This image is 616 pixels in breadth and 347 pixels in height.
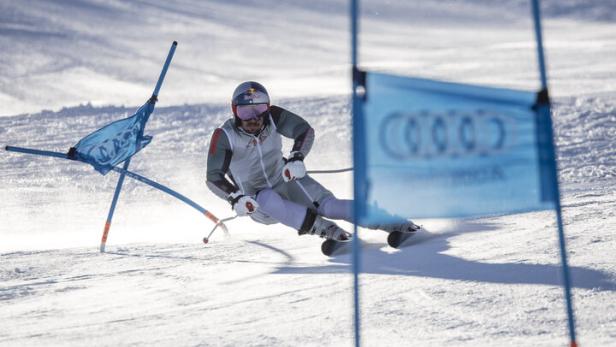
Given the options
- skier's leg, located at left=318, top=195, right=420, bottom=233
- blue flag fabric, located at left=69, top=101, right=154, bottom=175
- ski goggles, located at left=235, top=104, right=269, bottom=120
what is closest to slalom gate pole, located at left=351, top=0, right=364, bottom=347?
skier's leg, located at left=318, top=195, right=420, bottom=233

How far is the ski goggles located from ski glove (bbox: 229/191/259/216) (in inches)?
19.3

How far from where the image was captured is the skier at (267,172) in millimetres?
6395

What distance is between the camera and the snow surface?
4996mm

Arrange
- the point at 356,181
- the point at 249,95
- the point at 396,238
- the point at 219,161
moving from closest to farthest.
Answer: the point at 356,181
the point at 396,238
the point at 249,95
the point at 219,161

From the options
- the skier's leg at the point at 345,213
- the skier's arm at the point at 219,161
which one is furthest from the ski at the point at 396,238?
the skier's arm at the point at 219,161

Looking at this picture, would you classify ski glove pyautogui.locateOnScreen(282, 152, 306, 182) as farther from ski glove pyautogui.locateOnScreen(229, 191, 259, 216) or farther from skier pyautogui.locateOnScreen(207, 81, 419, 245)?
ski glove pyautogui.locateOnScreen(229, 191, 259, 216)

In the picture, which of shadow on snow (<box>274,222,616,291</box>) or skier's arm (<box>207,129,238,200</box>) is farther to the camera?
skier's arm (<box>207,129,238,200</box>)

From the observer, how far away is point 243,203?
636 centimetres

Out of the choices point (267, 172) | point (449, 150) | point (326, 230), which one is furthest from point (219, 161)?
point (449, 150)

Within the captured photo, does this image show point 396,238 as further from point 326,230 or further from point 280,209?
point 280,209

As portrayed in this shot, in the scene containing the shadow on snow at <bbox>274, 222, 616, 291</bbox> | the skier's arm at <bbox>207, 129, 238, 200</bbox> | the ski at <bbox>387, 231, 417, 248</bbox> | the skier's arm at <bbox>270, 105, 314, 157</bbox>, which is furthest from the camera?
the skier's arm at <bbox>270, 105, 314, 157</bbox>

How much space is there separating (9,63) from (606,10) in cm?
1240

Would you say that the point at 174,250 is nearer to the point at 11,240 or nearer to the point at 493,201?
the point at 11,240

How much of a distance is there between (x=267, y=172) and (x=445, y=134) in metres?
2.64
